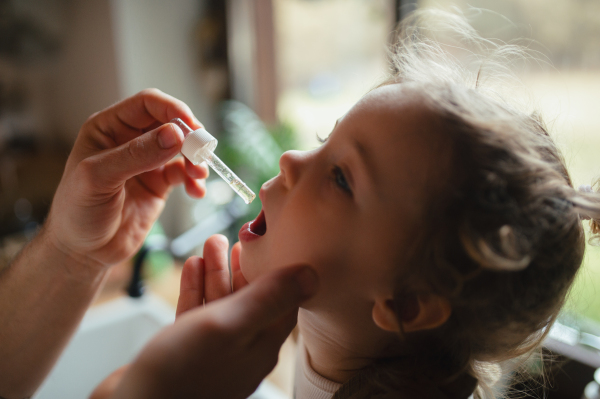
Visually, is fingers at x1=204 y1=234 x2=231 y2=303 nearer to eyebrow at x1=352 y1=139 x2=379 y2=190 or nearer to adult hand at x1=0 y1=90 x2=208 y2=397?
adult hand at x1=0 y1=90 x2=208 y2=397

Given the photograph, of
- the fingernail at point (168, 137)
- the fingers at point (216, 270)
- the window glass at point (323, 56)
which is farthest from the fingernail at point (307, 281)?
the window glass at point (323, 56)

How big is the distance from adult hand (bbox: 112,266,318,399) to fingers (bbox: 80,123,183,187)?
1.21 ft

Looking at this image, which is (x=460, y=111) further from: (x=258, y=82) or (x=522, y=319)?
(x=258, y=82)

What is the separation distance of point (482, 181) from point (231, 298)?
0.39 metres

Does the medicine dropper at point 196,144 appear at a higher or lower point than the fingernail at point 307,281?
higher

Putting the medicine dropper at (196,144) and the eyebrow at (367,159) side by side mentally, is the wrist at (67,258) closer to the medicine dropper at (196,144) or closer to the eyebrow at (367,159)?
the medicine dropper at (196,144)

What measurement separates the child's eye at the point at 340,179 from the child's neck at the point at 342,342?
0.22 m

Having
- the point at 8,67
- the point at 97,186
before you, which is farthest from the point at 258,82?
the point at 97,186

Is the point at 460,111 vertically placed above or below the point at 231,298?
above

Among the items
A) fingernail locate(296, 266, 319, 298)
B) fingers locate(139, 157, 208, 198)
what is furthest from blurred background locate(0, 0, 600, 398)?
fingernail locate(296, 266, 319, 298)

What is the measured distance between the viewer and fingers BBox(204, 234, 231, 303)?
0.77 metres

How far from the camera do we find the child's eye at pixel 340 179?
2.20 feet

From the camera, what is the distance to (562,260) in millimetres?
661

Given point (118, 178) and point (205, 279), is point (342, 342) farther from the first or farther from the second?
point (118, 178)
